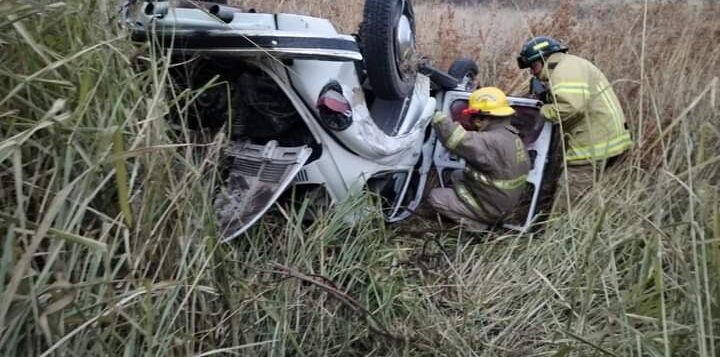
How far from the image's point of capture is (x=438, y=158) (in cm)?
406

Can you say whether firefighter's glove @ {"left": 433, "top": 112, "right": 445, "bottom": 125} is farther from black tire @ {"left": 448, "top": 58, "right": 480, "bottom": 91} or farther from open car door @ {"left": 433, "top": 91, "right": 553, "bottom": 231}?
black tire @ {"left": 448, "top": 58, "right": 480, "bottom": 91}

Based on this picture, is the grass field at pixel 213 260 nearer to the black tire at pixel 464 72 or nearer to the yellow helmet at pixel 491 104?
the yellow helmet at pixel 491 104

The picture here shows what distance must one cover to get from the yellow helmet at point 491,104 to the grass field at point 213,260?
3.02ft

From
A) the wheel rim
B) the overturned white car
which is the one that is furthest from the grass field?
the wheel rim

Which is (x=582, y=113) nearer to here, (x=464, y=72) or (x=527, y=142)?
(x=527, y=142)

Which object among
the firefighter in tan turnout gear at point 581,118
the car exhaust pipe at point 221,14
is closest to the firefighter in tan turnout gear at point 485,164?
→ the firefighter in tan turnout gear at point 581,118

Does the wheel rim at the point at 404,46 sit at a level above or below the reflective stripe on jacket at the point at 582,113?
above

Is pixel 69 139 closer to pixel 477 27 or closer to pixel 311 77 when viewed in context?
pixel 311 77

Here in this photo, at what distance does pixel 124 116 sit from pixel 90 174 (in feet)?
0.94

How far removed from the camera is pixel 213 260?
6.50ft

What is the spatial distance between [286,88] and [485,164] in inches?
59.1

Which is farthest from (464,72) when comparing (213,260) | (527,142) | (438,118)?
(213,260)

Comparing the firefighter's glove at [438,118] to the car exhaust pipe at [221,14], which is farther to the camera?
the firefighter's glove at [438,118]

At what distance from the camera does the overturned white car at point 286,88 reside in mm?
2453
